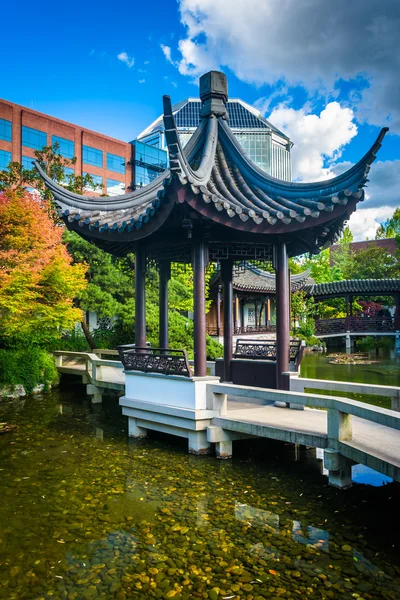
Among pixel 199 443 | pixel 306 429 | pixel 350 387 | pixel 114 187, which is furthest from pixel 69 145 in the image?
pixel 306 429

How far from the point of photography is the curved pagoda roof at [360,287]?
3441 centimetres

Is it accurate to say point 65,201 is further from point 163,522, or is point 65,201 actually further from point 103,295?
point 103,295

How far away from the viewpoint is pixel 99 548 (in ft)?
16.4

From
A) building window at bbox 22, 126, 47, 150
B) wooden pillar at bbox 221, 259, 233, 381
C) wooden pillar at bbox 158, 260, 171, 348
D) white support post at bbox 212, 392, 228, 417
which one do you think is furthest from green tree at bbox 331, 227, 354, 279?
white support post at bbox 212, 392, 228, 417

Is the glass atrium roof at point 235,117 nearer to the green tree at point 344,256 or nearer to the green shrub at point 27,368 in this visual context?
the green tree at point 344,256

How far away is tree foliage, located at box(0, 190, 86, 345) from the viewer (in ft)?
44.5

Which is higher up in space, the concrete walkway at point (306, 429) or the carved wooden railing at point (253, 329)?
the carved wooden railing at point (253, 329)

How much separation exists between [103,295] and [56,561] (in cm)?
1555

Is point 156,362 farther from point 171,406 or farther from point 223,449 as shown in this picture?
point 223,449

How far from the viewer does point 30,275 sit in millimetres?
13656

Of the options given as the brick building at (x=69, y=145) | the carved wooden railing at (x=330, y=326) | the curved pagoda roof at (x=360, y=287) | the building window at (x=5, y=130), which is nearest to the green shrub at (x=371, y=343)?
the carved wooden railing at (x=330, y=326)

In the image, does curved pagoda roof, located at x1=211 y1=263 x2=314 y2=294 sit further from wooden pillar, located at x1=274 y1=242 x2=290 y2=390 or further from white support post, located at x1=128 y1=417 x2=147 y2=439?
white support post, located at x1=128 y1=417 x2=147 y2=439

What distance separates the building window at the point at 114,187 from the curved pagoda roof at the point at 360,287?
75.8 feet

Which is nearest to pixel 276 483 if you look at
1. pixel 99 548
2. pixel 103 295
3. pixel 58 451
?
pixel 99 548
